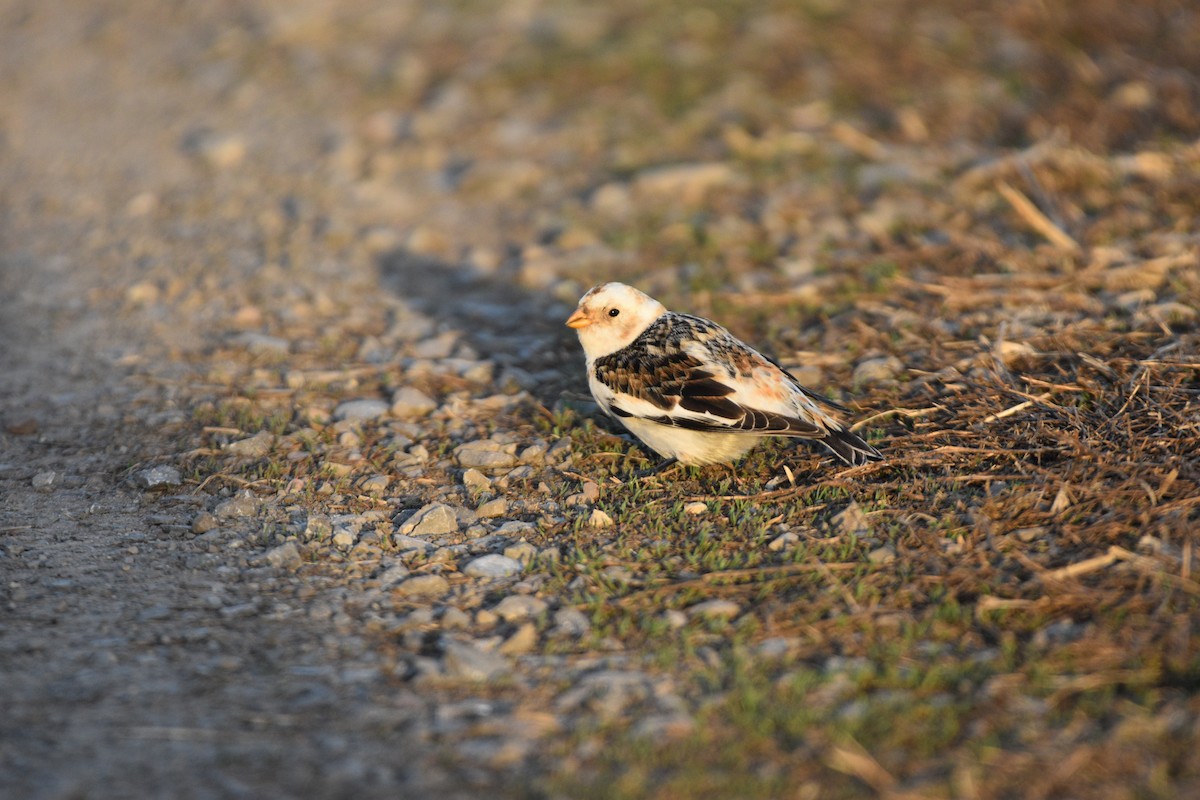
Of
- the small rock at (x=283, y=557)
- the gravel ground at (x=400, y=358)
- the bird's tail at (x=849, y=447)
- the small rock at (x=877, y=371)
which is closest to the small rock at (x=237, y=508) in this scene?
the gravel ground at (x=400, y=358)

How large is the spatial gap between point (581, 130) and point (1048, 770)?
20.0 ft

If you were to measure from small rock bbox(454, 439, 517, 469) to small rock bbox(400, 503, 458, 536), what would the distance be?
469mm

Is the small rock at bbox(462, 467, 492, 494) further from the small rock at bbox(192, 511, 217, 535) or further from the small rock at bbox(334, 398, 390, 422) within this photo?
the small rock at bbox(192, 511, 217, 535)

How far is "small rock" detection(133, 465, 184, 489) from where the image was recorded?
15.3 ft

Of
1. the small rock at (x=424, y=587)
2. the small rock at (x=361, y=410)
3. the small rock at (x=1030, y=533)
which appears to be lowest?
the small rock at (x=1030, y=533)

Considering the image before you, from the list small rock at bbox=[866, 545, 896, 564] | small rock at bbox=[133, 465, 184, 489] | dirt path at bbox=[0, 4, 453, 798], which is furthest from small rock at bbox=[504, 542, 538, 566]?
small rock at bbox=[133, 465, 184, 489]

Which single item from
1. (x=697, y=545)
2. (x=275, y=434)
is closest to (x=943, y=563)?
(x=697, y=545)

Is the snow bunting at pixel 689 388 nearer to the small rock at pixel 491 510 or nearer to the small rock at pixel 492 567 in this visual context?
the small rock at pixel 491 510

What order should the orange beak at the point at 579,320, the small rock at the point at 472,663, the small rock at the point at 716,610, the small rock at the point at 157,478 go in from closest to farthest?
the small rock at the point at 472,663, the small rock at the point at 716,610, the small rock at the point at 157,478, the orange beak at the point at 579,320

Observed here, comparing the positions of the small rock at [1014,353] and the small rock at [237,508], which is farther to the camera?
the small rock at [1014,353]

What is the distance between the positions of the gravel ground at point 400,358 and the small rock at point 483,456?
0.8 inches

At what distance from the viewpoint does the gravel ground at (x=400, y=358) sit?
11.0 feet

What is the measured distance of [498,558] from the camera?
4152 millimetres

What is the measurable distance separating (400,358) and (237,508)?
1.56 m
